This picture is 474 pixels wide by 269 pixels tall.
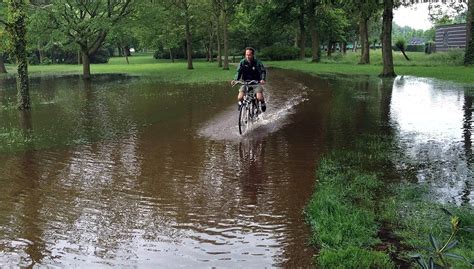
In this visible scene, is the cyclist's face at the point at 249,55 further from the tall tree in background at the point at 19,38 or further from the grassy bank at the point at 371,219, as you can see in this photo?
the tall tree in background at the point at 19,38

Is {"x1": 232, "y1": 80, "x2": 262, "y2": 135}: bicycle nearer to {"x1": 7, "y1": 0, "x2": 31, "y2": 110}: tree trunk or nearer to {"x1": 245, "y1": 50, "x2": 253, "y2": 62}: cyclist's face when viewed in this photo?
{"x1": 245, "y1": 50, "x2": 253, "y2": 62}: cyclist's face

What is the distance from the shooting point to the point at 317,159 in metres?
8.71

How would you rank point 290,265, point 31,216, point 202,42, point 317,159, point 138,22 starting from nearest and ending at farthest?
point 290,265 < point 31,216 < point 317,159 < point 138,22 < point 202,42

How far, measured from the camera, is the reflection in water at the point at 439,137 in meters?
7.15

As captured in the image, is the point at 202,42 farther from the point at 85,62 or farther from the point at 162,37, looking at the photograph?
the point at 85,62

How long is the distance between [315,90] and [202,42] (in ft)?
157

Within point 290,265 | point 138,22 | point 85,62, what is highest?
point 138,22

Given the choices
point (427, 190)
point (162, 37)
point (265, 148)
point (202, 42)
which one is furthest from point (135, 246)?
point (202, 42)

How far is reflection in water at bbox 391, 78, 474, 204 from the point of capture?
23.5 ft

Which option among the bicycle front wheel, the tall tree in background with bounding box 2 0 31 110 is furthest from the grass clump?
the tall tree in background with bounding box 2 0 31 110

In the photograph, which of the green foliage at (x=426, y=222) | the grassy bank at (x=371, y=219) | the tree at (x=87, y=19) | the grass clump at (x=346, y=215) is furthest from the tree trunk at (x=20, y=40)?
the tree at (x=87, y=19)

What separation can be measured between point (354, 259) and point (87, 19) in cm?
3203

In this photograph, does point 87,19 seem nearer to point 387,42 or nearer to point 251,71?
point 387,42

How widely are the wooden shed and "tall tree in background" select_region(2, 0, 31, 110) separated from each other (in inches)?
1816
